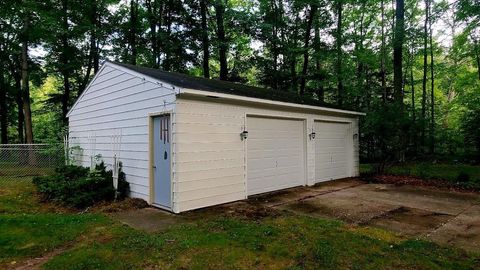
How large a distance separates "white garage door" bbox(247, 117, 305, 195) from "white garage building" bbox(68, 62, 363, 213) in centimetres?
3

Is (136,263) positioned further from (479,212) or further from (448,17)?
(448,17)

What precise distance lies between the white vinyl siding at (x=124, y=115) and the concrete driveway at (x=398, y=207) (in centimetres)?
276

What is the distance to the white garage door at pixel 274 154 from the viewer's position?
7.22 metres

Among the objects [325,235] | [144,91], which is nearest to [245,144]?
[144,91]

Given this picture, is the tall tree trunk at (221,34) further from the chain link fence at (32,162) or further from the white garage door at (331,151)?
the chain link fence at (32,162)

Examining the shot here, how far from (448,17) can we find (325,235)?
1578cm

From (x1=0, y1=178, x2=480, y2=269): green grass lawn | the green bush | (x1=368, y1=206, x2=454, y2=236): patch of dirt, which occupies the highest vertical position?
the green bush

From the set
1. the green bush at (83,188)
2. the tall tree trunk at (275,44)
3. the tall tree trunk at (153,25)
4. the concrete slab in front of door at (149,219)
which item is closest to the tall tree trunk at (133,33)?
the tall tree trunk at (153,25)

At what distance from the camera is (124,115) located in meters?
7.15

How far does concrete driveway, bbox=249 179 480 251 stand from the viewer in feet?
14.7

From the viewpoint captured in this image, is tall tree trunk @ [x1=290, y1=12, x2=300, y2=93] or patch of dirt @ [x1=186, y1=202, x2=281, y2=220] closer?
patch of dirt @ [x1=186, y1=202, x2=281, y2=220]

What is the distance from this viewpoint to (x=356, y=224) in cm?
486

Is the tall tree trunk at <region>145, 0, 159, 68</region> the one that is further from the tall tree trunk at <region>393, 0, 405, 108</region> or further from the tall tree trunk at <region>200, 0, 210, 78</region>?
the tall tree trunk at <region>393, 0, 405, 108</region>

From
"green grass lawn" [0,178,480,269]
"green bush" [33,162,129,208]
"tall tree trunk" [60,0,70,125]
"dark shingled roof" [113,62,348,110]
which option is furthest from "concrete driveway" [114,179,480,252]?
"tall tree trunk" [60,0,70,125]
